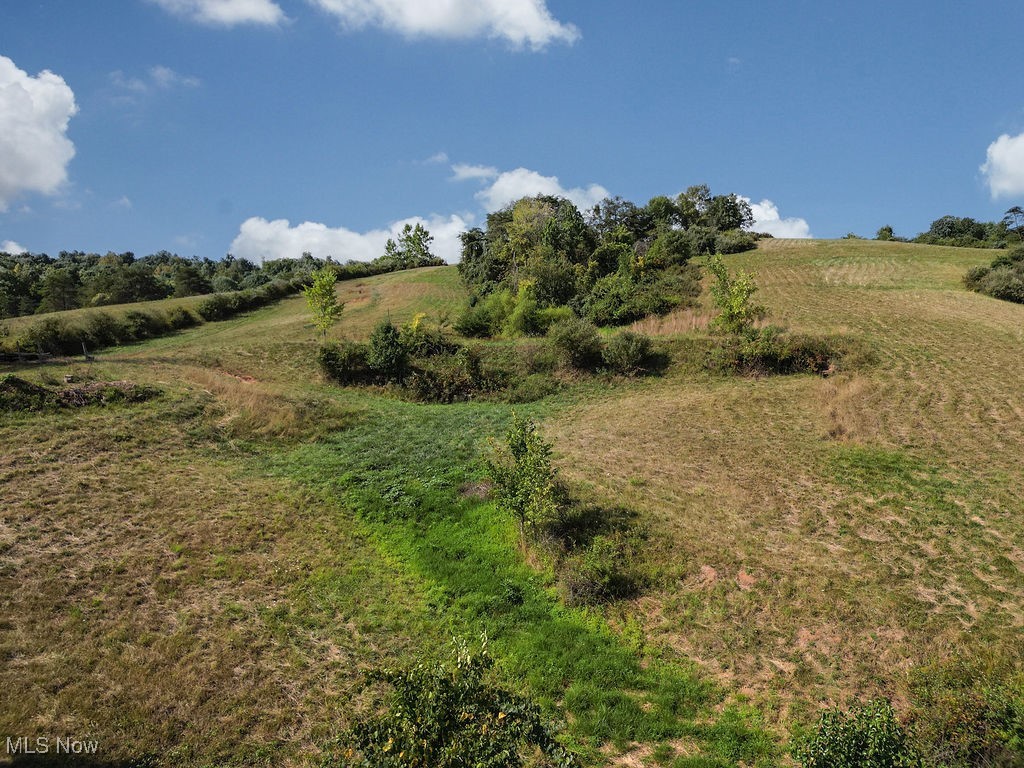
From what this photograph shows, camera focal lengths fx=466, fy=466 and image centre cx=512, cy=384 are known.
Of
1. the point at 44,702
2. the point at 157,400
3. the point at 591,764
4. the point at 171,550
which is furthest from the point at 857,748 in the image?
the point at 157,400

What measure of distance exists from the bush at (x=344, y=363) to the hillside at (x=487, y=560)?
25.7 ft

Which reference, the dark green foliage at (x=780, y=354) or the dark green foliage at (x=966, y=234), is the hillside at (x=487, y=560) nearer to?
the dark green foliage at (x=780, y=354)

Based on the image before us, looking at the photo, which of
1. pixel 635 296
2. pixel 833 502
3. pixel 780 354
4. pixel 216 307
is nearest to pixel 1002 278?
pixel 780 354

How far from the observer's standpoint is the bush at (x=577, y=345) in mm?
34438

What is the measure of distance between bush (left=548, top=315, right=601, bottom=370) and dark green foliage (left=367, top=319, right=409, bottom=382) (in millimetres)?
11611

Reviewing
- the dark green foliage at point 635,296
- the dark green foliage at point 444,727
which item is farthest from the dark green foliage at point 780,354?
the dark green foliage at point 444,727

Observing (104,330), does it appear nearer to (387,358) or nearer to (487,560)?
(387,358)

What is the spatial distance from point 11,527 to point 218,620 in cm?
811

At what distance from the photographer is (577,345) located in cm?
3453

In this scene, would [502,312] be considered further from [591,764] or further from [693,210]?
[693,210]

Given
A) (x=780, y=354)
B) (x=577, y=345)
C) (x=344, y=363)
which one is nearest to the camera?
(x=780, y=354)

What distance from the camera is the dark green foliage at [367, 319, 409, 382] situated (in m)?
35.1

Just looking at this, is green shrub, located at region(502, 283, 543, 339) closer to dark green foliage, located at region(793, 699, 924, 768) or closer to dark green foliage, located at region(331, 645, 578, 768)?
dark green foliage, located at region(331, 645, 578, 768)

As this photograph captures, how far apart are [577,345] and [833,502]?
2015 centimetres
